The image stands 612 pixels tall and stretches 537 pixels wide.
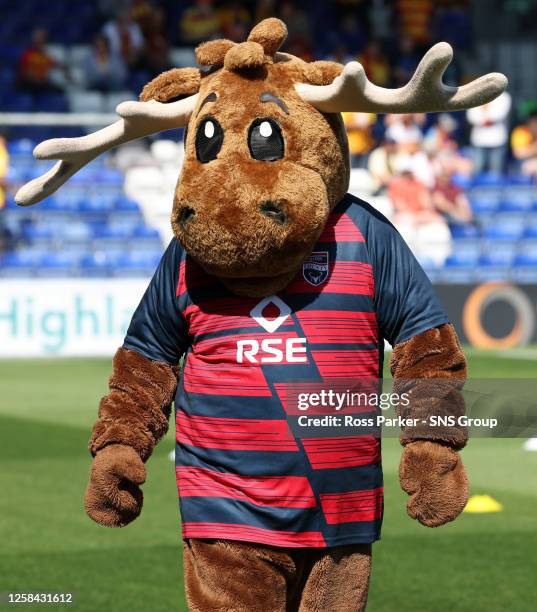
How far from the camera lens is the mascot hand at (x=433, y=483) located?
322 centimetres

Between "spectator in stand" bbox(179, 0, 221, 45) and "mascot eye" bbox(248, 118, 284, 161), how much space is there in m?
17.7

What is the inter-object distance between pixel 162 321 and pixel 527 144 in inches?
694

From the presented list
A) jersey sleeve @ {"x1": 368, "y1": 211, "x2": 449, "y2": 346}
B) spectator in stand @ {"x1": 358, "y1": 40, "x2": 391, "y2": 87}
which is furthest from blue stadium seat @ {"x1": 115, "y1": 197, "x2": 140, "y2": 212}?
jersey sleeve @ {"x1": 368, "y1": 211, "x2": 449, "y2": 346}

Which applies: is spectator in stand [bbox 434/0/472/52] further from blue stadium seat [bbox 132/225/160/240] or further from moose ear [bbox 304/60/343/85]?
moose ear [bbox 304/60/343/85]

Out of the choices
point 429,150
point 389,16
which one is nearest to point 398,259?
point 429,150

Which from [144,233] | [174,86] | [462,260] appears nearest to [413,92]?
[174,86]

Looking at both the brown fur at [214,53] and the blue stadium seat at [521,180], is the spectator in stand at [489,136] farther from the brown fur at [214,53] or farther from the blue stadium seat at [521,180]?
the brown fur at [214,53]

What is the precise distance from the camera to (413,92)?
326 cm

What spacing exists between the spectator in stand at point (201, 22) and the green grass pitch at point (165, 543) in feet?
39.9

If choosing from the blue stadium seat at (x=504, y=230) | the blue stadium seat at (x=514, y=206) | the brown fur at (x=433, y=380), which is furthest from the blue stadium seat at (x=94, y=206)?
the brown fur at (x=433, y=380)

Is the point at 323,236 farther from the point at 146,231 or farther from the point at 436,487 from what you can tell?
the point at 146,231

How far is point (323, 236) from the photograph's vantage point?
337 cm

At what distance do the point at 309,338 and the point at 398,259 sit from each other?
311 millimetres

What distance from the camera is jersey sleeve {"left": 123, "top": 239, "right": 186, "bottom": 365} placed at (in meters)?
3.47
